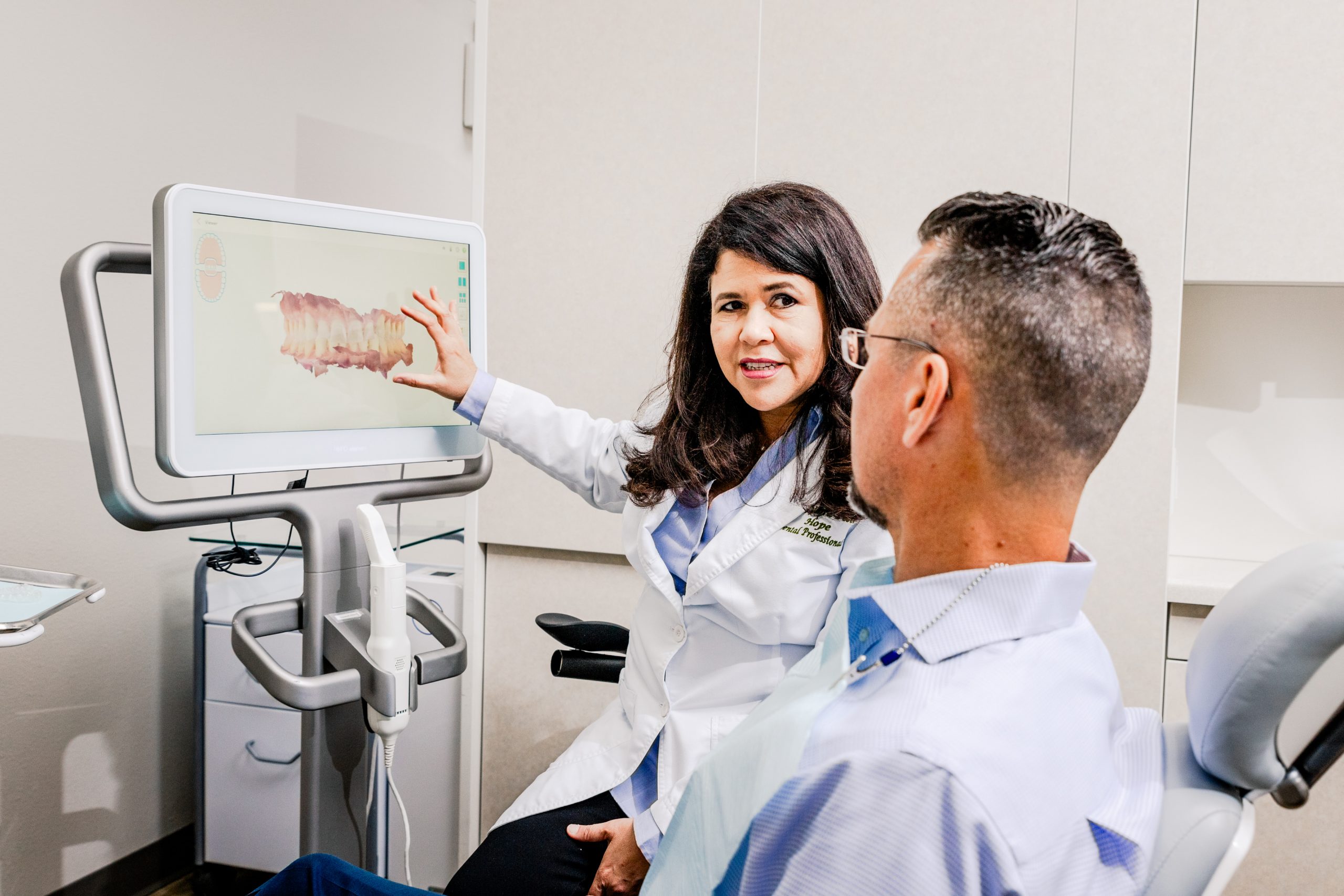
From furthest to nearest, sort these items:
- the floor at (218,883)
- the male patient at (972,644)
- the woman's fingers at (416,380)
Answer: the floor at (218,883)
the woman's fingers at (416,380)
the male patient at (972,644)

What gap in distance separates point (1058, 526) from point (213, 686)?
6.20ft

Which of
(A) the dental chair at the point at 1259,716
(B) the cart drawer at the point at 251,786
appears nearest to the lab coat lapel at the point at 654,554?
(A) the dental chair at the point at 1259,716

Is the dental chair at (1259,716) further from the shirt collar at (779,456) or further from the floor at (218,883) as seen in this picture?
the floor at (218,883)

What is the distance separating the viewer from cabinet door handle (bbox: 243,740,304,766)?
200 cm

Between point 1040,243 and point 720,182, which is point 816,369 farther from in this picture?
point 720,182

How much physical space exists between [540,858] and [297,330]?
800 mm

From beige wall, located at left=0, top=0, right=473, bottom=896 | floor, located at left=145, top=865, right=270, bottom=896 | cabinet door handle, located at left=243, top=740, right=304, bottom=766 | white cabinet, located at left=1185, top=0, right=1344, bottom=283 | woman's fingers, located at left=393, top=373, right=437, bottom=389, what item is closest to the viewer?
woman's fingers, located at left=393, top=373, right=437, bottom=389

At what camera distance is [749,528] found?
1.31 m

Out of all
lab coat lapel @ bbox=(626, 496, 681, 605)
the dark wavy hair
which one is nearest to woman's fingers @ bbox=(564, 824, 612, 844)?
lab coat lapel @ bbox=(626, 496, 681, 605)

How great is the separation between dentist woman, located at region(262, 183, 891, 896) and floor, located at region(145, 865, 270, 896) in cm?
110

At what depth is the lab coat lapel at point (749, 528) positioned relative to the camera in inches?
51.2

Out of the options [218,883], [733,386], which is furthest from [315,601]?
[218,883]

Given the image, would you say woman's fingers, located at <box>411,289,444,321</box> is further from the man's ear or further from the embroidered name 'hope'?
the man's ear

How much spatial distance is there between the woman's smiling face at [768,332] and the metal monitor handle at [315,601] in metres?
0.49
